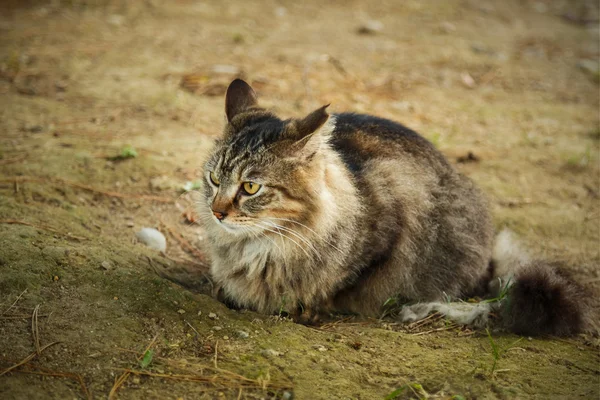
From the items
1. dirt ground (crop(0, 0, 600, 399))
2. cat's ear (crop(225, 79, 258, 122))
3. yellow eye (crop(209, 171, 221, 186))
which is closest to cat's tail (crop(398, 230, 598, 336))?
dirt ground (crop(0, 0, 600, 399))

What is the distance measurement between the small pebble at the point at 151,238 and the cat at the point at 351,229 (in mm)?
575

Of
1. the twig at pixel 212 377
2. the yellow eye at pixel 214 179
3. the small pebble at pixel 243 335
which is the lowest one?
the small pebble at pixel 243 335

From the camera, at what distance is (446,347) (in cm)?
318

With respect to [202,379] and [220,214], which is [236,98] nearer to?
[220,214]

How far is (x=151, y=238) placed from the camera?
3.95m

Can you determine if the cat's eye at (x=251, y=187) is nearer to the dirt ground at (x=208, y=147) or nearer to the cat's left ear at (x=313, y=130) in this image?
the cat's left ear at (x=313, y=130)

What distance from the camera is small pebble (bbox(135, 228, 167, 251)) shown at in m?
3.95

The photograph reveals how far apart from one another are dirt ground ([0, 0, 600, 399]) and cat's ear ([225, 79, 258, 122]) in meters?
1.11

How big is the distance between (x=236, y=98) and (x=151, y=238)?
1.21 m

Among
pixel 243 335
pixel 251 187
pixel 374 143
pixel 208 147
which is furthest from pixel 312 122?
pixel 208 147

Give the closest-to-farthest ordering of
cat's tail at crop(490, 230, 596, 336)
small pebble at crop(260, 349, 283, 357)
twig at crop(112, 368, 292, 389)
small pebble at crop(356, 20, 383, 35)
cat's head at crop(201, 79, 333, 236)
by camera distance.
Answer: twig at crop(112, 368, 292, 389)
small pebble at crop(260, 349, 283, 357)
cat's head at crop(201, 79, 333, 236)
cat's tail at crop(490, 230, 596, 336)
small pebble at crop(356, 20, 383, 35)

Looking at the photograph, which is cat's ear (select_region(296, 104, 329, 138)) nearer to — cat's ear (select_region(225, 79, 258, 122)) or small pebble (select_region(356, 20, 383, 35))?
cat's ear (select_region(225, 79, 258, 122))

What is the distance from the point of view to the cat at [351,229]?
3098 millimetres

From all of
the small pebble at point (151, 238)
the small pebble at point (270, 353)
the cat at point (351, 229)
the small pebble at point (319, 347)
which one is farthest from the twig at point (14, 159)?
the small pebble at point (319, 347)
